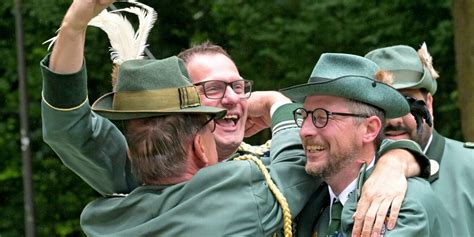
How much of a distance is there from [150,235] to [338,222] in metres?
0.69

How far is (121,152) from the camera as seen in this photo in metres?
3.82

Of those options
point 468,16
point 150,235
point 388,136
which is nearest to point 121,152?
point 150,235

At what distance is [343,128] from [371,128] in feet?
0.32

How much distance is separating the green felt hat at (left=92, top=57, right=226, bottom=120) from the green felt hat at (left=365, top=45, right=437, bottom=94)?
1.92 metres

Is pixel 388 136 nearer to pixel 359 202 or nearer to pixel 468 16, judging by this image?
pixel 359 202

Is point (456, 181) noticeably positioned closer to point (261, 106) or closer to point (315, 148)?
point (261, 106)

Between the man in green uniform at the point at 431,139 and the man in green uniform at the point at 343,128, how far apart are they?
69 centimetres

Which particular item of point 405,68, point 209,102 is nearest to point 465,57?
point 405,68

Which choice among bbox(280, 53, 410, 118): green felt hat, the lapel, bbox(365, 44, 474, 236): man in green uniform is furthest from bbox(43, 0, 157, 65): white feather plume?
the lapel

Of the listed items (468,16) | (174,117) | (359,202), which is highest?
(174,117)

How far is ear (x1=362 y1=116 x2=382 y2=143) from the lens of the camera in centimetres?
381

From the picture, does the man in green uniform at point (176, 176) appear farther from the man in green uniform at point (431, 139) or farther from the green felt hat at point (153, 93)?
the man in green uniform at point (431, 139)

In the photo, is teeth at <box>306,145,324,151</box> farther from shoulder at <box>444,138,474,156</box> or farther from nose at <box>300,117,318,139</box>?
shoulder at <box>444,138,474,156</box>

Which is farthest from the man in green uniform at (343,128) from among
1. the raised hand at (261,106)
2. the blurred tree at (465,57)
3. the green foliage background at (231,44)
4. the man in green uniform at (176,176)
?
the green foliage background at (231,44)
